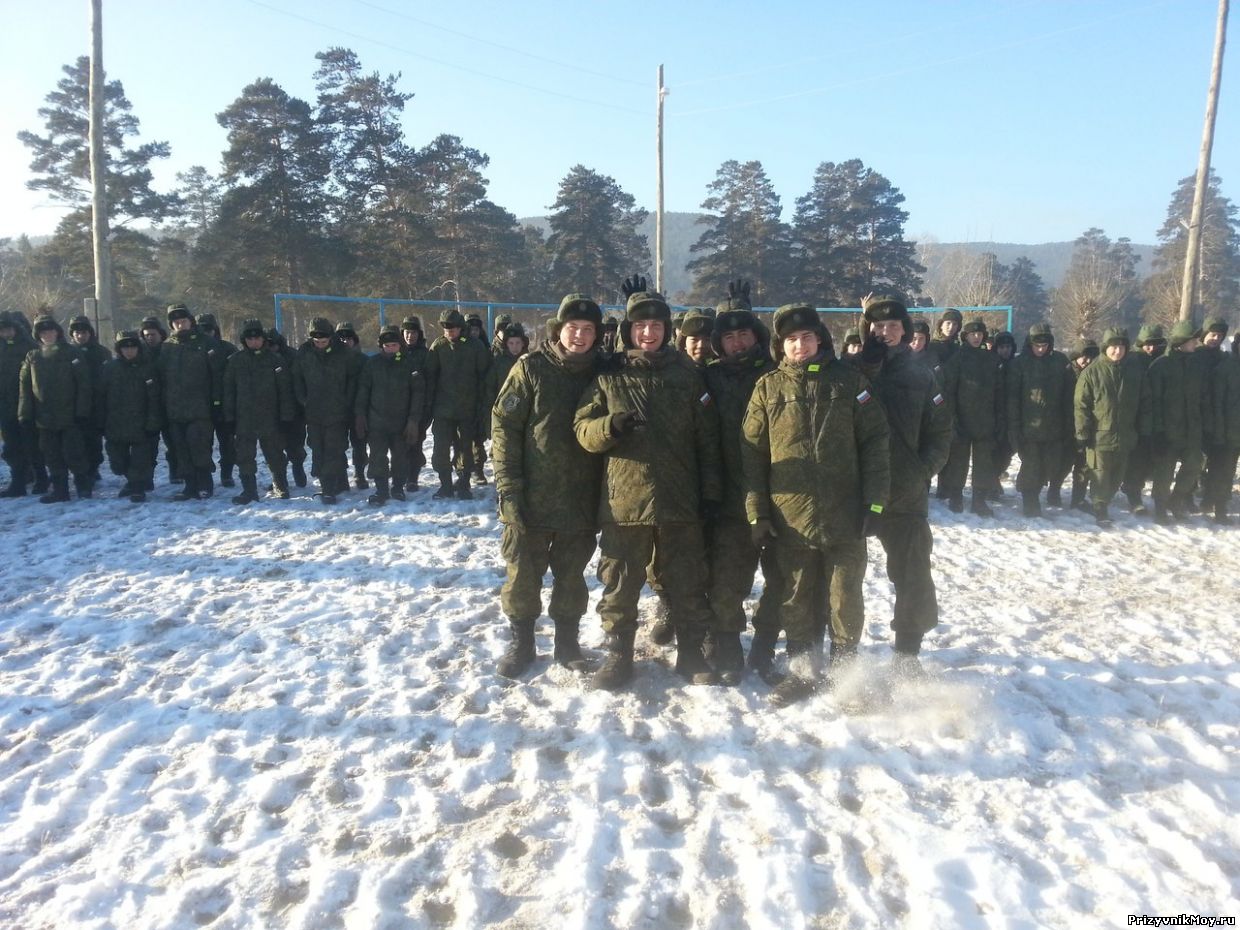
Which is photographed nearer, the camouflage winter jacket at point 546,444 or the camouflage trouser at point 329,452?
the camouflage winter jacket at point 546,444

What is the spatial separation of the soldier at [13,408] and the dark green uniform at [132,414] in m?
0.95

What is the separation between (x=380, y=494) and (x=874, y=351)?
6092mm

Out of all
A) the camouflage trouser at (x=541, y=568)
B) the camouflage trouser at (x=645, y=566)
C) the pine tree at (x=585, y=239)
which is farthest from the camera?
the pine tree at (x=585, y=239)

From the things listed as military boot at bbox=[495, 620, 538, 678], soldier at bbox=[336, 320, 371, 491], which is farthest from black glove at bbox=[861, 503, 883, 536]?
soldier at bbox=[336, 320, 371, 491]

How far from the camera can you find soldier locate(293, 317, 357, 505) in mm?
8484

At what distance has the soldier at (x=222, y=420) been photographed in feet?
29.0

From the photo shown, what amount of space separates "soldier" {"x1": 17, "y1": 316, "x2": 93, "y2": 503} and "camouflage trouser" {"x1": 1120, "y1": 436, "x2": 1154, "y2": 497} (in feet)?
37.7

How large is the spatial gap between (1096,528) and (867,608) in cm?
401

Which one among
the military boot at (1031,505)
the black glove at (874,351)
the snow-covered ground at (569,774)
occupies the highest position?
the black glove at (874,351)

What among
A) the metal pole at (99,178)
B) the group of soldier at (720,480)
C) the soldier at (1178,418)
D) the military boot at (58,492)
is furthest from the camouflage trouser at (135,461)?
the soldier at (1178,418)

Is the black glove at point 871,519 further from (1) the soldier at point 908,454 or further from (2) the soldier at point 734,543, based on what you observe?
(2) the soldier at point 734,543

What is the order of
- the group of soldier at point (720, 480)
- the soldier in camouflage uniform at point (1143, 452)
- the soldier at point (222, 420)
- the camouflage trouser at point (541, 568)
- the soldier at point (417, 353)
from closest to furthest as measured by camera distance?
1. the group of soldier at point (720, 480)
2. the camouflage trouser at point (541, 568)
3. the soldier in camouflage uniform at point (1143, 452)
4. the soldier at point (417, 353)
5. the soldier at point (222, 420)

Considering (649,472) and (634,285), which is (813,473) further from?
(634,285)

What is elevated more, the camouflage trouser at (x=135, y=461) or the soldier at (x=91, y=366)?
the soldier at (x=91, y=366)
